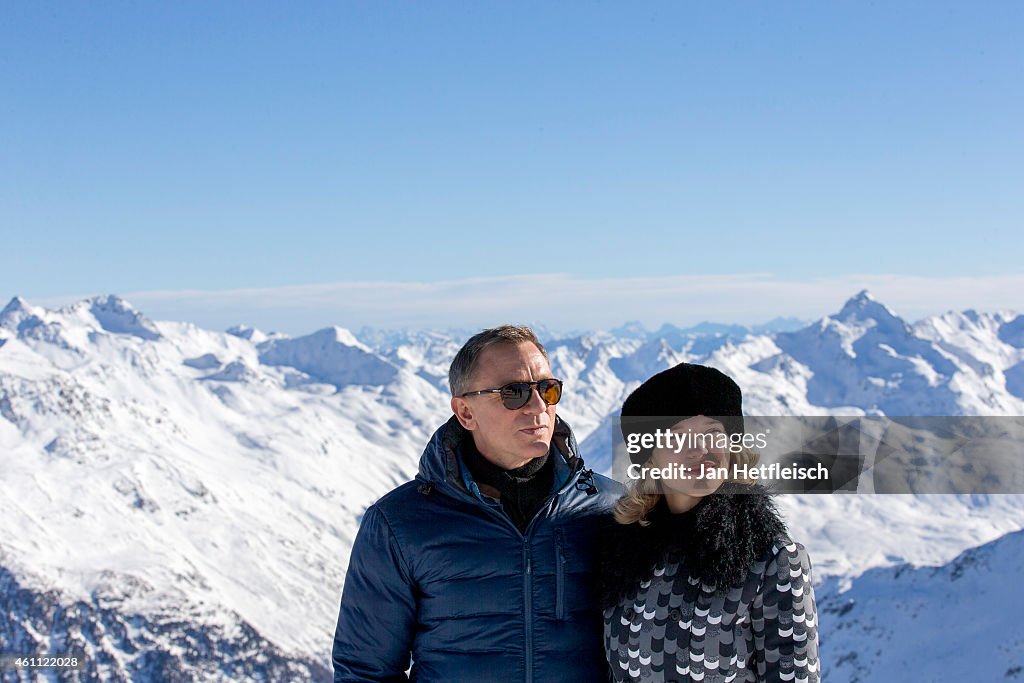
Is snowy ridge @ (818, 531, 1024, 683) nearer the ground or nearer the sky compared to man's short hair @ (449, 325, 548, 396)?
nearer the ground

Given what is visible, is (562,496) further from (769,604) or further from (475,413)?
(769,604)

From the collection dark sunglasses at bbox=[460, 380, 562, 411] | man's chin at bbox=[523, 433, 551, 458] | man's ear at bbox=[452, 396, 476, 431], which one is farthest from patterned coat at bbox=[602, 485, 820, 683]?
man's ear at bbox=[452, 396, 476, 431]

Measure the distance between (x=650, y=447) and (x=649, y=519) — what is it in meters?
0.58

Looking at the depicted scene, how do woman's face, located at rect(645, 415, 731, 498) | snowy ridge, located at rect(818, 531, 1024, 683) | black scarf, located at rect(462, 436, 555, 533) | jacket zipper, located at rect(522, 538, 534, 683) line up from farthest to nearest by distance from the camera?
1. snowy ridge, located at rect(818, 531, 1024, 683)
2. black scarf, located at rect(462, 436, 555, 533)
3. jacket zipper, located at rect(522, 538, 534, 683)
4. woman's face, located at rect(645, 415, 731, 498)

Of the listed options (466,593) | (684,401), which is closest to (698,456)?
(684,401)

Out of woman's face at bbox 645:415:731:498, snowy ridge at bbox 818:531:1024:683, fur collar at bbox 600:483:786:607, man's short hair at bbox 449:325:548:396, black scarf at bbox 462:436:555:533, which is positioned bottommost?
snowy ridge at bbox 818:531:1024:683

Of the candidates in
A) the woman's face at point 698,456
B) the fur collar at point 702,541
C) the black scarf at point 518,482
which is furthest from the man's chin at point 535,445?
the woman's face at point 698,456

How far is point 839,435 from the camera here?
8.63m

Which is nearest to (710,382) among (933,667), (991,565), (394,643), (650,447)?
(650,447)

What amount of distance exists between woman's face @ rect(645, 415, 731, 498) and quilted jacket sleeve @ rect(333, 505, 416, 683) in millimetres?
2387

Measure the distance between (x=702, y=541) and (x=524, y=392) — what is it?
1.89 metres

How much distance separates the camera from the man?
6.95 meters

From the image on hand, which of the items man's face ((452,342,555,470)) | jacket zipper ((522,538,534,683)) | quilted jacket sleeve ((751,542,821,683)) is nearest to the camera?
quilted jacket sleeve ((751,542,821,683))

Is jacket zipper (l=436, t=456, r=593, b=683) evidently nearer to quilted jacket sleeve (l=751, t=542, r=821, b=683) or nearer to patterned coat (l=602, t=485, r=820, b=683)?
patterned coat (l=602, t=485, r=820, b=683)
